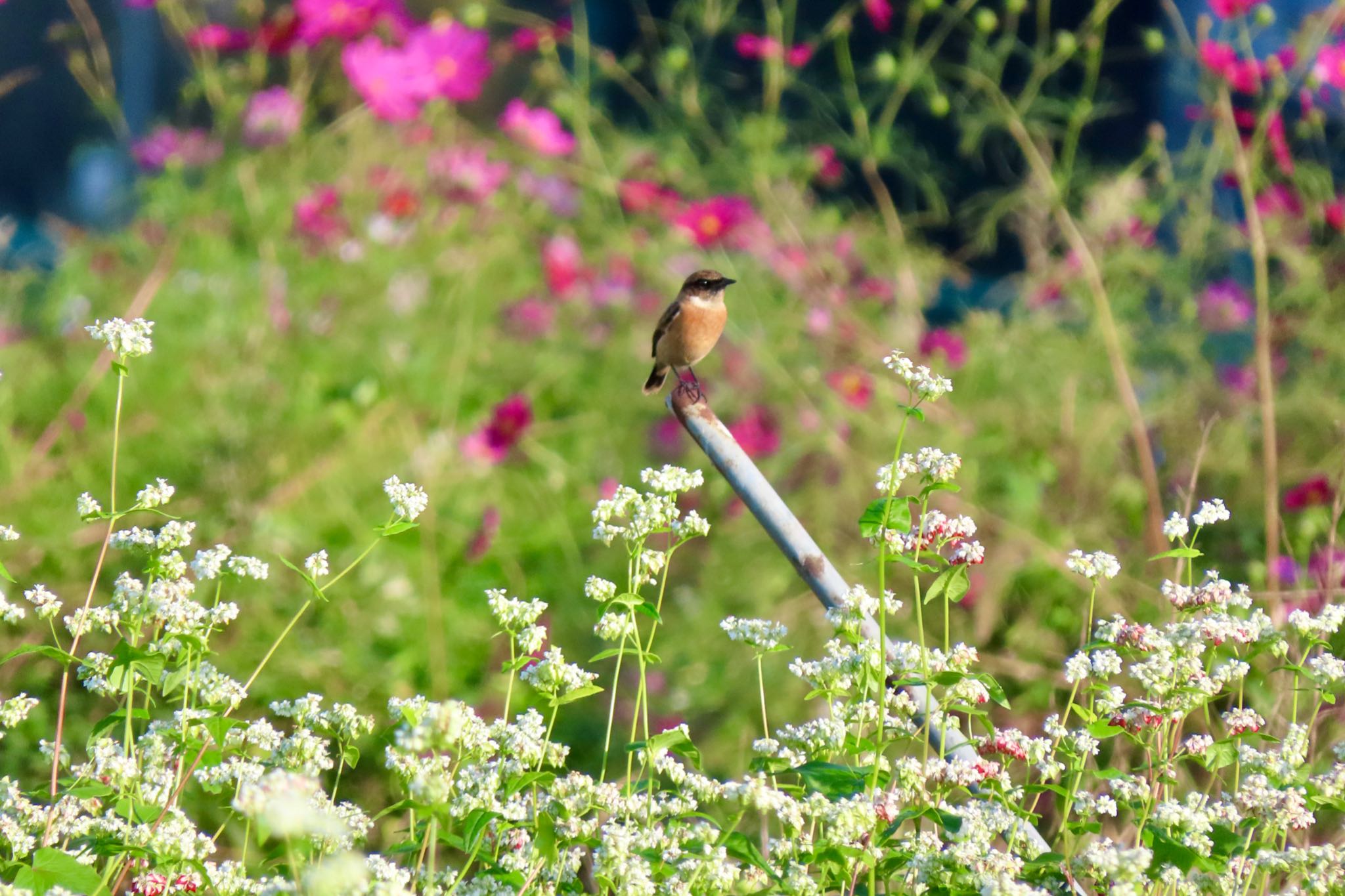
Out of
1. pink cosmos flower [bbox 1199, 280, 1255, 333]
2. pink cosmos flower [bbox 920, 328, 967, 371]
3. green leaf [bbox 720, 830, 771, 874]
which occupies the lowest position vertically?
pink cosmos flower [bbox 1199, 280, 1255, 333]

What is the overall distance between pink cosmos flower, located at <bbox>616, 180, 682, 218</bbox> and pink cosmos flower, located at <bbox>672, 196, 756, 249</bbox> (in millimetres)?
155

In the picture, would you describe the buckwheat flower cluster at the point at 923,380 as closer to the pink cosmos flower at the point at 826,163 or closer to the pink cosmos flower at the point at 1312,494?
the pink cosmos flower at the point at 1312,494

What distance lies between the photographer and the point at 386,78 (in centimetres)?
448

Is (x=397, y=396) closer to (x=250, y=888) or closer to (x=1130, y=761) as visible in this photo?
(x=1130, y=761)

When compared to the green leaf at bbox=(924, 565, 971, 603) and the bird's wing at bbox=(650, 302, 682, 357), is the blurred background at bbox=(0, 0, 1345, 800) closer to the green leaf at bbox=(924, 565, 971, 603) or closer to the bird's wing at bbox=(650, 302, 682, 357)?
the bird's wing at bbox=(650, 302, 682, 357)

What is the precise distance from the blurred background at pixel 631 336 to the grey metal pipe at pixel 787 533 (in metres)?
1.01

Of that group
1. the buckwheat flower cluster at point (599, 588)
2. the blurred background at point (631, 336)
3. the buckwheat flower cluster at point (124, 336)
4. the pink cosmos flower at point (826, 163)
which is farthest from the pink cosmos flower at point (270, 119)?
the buckwheat flower cluster at point (599, 588)

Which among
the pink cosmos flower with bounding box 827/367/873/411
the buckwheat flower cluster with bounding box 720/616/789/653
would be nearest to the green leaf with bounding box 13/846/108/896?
the buckwheat flower cluster with bounding box 720/616/789/653

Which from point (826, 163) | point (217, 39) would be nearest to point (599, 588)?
point (826, 163)

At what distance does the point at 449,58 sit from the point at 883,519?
3.50 meters

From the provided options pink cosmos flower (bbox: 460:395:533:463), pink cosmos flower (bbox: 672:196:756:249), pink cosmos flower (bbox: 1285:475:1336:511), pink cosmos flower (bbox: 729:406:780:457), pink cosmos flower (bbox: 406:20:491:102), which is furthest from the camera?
pink cosmos flower (bbox: 406:20:491:102)

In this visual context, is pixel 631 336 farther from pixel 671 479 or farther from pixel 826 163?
pixel 671 479

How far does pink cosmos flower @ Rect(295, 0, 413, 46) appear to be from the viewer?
418 centimetres

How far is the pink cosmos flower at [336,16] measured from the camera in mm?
4180
